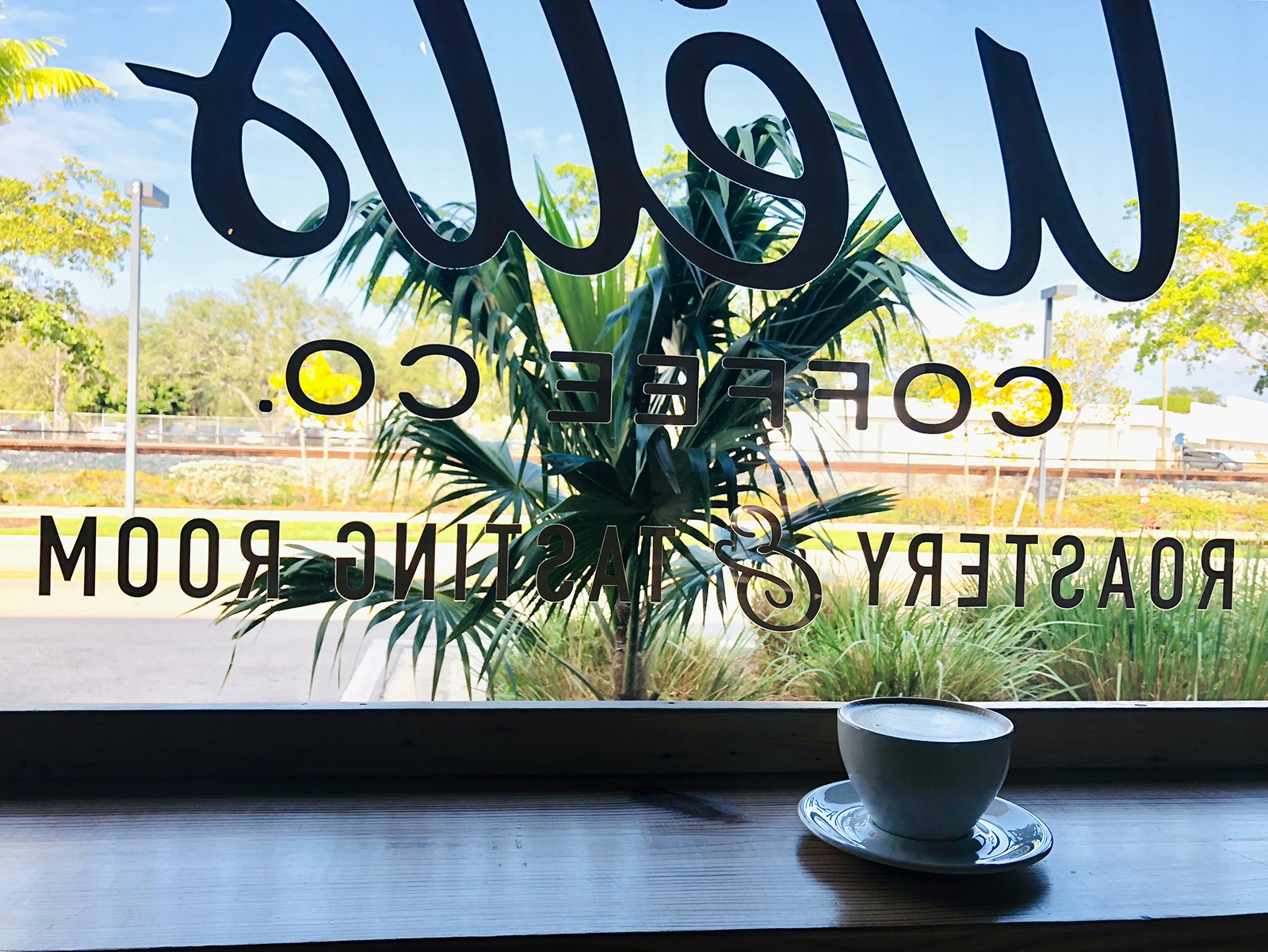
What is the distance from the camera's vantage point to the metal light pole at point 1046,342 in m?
1.30

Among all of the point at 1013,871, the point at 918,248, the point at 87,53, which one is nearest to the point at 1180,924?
the point at 1013,871

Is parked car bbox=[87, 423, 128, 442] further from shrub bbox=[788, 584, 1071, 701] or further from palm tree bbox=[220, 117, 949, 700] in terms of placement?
shrub bbox=[788, 584, 1071, 701]

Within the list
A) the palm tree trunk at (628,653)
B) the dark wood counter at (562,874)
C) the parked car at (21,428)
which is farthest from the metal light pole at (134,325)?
the palm tree trunk at (628,653)

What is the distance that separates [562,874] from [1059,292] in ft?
3.77

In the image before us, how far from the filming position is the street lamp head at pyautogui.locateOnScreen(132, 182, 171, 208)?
3.65ft

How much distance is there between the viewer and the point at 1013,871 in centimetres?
74

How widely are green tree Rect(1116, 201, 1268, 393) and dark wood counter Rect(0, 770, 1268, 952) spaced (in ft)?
2.98

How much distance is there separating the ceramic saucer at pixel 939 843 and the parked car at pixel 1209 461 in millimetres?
1000

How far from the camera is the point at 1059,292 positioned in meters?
1.32

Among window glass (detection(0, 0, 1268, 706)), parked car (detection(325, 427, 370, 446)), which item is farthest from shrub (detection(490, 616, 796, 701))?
parked car (detection(325, 427, 370, 446))

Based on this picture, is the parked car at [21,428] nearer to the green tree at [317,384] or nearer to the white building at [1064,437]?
the green tree at [317,384]

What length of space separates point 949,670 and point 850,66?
1.12m

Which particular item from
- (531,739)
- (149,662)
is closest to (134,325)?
(149,662)

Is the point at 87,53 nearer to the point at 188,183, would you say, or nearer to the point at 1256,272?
the point at 188,183
